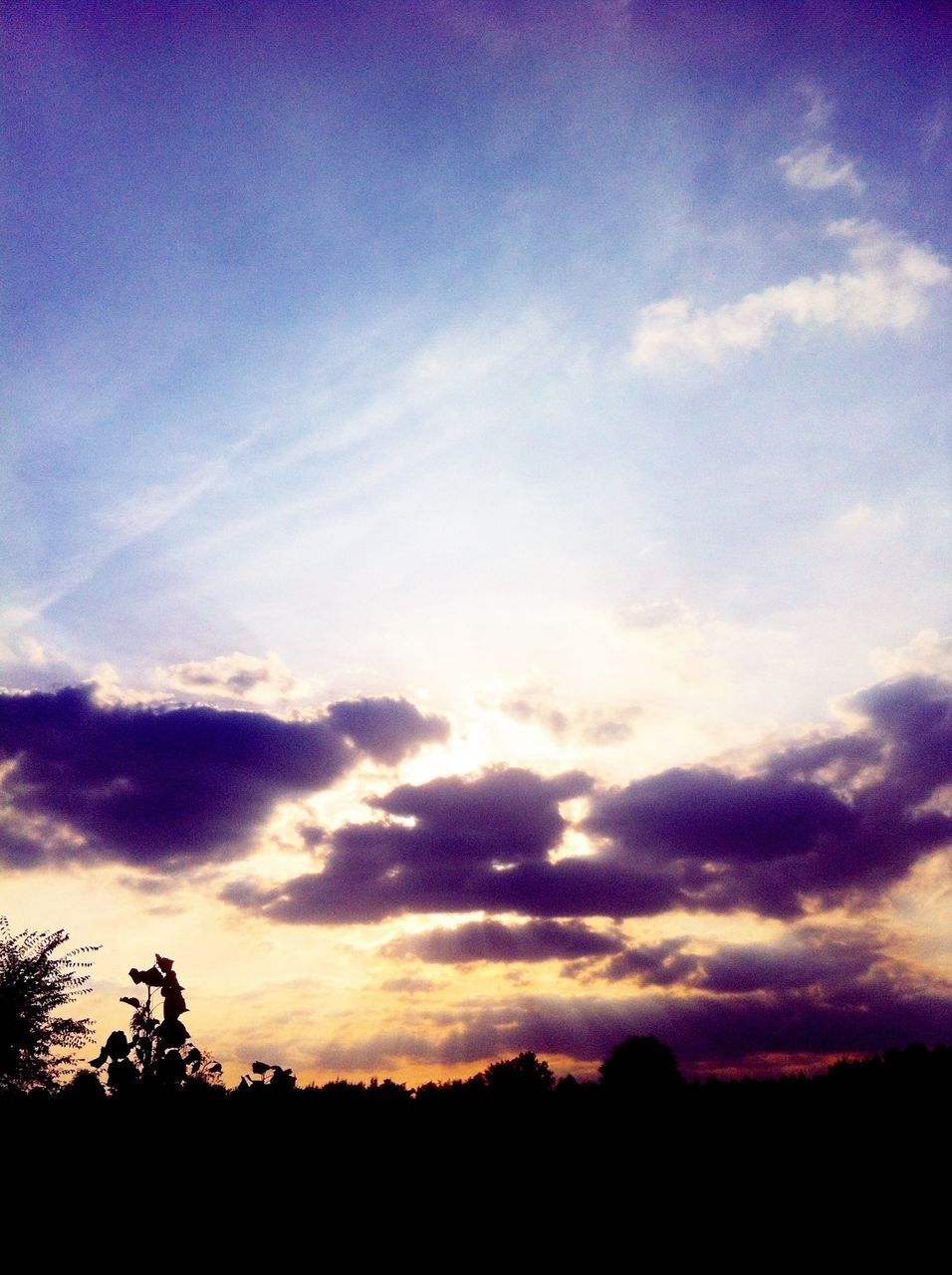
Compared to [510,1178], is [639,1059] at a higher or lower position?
lower

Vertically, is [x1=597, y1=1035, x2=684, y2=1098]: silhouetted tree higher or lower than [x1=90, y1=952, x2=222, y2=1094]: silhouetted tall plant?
lower

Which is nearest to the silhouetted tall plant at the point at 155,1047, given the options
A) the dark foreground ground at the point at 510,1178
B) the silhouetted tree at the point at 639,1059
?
the dark foreground ground at the point at 510,1178

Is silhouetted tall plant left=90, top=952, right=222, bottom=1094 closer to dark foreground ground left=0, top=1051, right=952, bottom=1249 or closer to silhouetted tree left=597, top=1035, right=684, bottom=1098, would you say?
dark foreground ground left=0, top=1051, right=952, bottom=1249

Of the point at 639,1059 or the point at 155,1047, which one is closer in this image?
the point at 155,1047

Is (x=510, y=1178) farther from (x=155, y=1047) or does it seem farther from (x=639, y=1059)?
(x=639, y=1059)

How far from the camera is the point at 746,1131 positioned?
7906 mm

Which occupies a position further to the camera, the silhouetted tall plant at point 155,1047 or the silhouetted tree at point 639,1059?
the silhouetted tree at point 639,1059

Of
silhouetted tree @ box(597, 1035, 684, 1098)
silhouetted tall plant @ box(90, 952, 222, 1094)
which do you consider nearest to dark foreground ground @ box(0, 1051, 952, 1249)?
silhouetted tall plant @ box(90, 952, 222, 1094)

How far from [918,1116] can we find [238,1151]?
8.15 metres

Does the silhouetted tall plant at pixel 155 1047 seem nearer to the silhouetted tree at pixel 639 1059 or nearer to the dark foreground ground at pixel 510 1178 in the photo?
the dark foreground ground at pixel 510 1178

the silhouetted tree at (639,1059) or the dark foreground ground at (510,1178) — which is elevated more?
the dark foreground ground at (510,1178)

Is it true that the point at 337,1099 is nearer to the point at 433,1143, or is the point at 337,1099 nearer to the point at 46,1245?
the point at 433,1143

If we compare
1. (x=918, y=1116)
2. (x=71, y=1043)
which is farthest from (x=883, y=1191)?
(x=71, y=1043)

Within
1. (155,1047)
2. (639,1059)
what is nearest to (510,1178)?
(155,1047)
